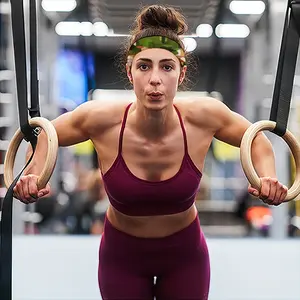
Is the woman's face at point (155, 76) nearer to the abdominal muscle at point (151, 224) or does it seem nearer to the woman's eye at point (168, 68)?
the woman's eye at point (168, 68)

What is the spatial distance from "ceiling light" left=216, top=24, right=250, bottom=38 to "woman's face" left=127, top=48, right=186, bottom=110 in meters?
2.53

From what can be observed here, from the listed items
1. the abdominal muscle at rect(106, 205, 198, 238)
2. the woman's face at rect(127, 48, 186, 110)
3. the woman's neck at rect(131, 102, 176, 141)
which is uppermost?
the woman's face at rect(127, 48, 186, 110)

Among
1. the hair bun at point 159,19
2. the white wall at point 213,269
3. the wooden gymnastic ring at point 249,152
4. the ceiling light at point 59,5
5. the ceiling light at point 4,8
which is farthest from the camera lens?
the ceiling light at point 59,5

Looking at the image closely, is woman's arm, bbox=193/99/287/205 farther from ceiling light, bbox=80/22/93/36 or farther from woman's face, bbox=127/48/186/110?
ceiling light, bbox=80/22/93/36

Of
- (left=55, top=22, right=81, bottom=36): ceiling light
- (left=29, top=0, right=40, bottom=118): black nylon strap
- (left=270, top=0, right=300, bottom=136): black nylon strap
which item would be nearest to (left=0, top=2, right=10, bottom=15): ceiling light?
(left=55, top=22, right=81, bottom=36): ceiling light

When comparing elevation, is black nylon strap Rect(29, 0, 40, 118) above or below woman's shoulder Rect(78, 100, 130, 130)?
above

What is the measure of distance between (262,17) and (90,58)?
4.43 ft

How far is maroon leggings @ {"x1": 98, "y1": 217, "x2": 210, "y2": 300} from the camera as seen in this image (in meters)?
1.17

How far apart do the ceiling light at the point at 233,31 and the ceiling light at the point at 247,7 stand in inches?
6.1

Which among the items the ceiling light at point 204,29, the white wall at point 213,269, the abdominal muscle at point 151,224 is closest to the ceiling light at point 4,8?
the ceiling light at point 204,29

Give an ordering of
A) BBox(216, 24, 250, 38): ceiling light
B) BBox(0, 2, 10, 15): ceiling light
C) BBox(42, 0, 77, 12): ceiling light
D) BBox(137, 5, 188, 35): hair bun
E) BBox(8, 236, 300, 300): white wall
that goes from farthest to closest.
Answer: BBox(216, 24, 250, 38): ceiling light, BBox(42, 0, 77, 12): ceiling light, BBox(0, 2, 10, 15): ceiling light, BBox(8, 236, 300, 300): white wall, BBox(137, 5, 188, 35): hair bun

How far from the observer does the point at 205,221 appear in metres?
5.50

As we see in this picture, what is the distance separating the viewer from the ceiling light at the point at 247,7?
332 cm

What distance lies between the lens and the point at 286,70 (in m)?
1.04
